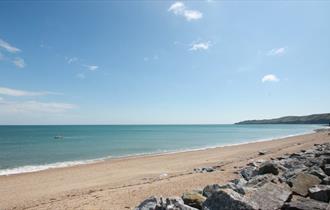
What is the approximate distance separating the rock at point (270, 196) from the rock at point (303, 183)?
0.34 meters

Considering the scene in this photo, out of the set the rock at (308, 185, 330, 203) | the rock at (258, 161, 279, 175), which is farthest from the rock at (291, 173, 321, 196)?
the rock at (258, 161, 279, 175)

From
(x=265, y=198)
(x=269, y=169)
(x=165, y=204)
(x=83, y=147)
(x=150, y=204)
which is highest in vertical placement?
(x=265, y=198)

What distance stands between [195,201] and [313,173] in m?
3.75

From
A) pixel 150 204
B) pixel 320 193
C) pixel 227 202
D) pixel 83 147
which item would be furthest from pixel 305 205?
pixel 83 147

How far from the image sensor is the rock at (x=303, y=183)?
6586mm

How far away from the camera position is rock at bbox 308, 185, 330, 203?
19.4 feet

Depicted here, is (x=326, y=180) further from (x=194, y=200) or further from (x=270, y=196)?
(x=194, y=200)

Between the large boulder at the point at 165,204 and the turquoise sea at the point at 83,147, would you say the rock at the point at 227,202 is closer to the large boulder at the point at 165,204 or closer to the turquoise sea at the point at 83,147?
the large boulder at the point at 165,204

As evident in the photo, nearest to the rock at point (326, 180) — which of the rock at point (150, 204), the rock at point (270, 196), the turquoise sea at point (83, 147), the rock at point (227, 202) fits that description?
the rock at point (270, 196)

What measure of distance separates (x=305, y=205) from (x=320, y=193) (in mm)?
788

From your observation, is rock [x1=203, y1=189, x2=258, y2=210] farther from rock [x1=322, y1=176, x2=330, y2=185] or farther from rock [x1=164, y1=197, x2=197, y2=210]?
rock [x1=322, y1=176, x2=330, y2=185]

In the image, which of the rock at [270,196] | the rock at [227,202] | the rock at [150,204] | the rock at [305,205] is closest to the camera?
the rock at [227,202]

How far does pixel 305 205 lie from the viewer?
18.1 feet

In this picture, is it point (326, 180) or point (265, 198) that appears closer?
point (265, 198)
